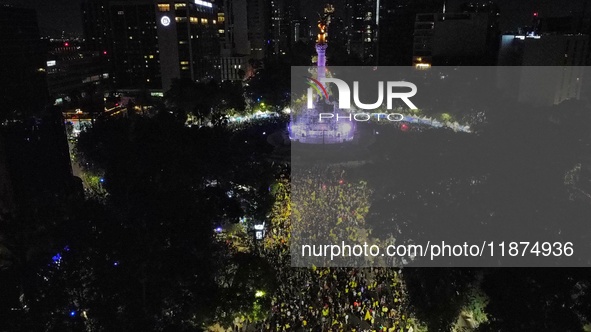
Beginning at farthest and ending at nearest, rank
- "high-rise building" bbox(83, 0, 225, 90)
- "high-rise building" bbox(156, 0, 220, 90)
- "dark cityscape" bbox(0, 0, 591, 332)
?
"high-rise building" bbox(83, 0, 225, 90) < "high-rise building" bbox(156, 0, 220, 90) < "dark cityscape" bbox(0, 0, 591, 332)

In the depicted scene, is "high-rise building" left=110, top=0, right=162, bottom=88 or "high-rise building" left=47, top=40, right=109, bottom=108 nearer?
"high-rise building" left=47, top=40, right=109, bottom=108

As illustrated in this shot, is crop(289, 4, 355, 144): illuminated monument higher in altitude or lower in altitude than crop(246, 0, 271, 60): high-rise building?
lower

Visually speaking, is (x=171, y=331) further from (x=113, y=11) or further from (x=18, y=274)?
(x=113, y=11)

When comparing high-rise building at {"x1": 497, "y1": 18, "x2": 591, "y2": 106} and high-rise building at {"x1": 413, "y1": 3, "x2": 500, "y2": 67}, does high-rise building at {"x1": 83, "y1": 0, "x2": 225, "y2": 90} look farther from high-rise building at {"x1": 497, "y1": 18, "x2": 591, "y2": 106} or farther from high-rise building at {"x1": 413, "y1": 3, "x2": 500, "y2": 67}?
high-rise building at {"x1": 497, "y1": 18, "x2": 591, "y2": 106}

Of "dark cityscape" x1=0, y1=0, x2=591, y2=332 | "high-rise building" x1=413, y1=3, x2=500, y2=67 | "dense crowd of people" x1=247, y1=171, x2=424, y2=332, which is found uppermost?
"high-rise building" x1=413, y1=3, x2=500, y2=67

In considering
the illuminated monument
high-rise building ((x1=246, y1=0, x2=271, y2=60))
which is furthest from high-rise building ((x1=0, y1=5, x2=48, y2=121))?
high-rise building ((x1=246, y1=0, x2=271, y2=60))

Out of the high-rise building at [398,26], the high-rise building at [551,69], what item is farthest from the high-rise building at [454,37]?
the high-rise building at [551,69]

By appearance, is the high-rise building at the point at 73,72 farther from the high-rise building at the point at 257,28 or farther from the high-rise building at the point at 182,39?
the high-rise building at the point at 257,28

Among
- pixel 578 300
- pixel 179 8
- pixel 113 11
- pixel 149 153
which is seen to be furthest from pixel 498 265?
pixel 113 11

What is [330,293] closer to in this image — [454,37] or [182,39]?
[182,39]
